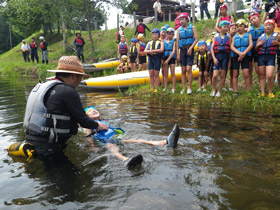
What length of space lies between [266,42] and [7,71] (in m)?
22.5

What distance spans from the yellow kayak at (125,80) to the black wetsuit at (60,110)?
7077 mm

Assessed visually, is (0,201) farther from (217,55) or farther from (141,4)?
(141,4)

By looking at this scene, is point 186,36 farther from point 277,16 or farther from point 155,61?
point 277,16

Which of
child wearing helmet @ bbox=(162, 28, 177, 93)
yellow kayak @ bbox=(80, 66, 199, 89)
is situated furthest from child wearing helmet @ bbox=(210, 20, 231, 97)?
yellow kayak @ bbox=(80, 66, 199, 89)

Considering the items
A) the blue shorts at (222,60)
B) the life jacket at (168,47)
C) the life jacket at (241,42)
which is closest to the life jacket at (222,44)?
the blue shorts at (222,60)

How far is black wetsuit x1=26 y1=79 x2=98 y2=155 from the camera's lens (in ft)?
9.57

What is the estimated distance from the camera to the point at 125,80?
33.8 feet

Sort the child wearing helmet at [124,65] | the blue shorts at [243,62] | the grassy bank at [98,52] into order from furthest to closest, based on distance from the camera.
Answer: the grassy bank at [98,52]
the child wearing helmet at [124,65]
the blue shorts at [243,62]

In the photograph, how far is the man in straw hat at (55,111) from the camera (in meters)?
2.93

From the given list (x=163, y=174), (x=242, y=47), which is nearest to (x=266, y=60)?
(x=242, y=47)

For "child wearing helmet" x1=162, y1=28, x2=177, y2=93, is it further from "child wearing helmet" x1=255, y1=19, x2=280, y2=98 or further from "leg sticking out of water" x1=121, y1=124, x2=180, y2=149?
"leg sticking out of water" x1=121, y1=124, x2=180, y2=149

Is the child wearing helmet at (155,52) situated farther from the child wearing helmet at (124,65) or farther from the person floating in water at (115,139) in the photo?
the person floating in water at (115,139)

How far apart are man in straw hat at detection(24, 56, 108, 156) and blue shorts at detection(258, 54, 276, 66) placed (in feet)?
16.4

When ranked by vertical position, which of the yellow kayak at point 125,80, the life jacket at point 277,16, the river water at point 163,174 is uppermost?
the life jacket at point 277,16
